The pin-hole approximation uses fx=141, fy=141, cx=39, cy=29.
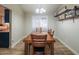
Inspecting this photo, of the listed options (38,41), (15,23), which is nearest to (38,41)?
(38,41)

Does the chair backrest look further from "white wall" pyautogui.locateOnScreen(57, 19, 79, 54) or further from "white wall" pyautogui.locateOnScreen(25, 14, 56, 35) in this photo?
"white wall" pyautogui.locateOnScreen(25, 14, 56, 35)

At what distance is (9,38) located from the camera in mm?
5527

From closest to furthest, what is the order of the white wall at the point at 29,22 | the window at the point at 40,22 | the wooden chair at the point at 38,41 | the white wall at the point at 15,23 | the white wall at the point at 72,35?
the wooden chair at the point at 38,41 → the white wall at the point at 72,35 → the white wall at the point at 15,23 → the white wall at the point at 29,22 → the window at the point at 40,22

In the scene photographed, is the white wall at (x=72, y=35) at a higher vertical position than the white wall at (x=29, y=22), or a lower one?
lower

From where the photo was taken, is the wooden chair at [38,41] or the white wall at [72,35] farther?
the white wall at [72,35]

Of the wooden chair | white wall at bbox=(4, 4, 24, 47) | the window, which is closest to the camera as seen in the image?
the wooden chair

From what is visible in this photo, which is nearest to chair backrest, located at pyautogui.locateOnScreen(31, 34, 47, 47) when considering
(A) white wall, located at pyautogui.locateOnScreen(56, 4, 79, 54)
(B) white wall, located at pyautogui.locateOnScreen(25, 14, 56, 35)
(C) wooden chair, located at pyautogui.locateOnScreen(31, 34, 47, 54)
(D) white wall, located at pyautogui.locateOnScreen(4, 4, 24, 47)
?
(C) wooden chair, located at pyautogui.locateOnScreen(31, 34, 47, 54)

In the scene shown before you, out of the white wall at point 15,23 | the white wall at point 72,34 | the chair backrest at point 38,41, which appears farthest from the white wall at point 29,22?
the chair backrest at point 38,41

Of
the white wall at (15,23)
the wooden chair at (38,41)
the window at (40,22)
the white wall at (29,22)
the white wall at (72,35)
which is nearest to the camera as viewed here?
the wooden chair at (38,41)

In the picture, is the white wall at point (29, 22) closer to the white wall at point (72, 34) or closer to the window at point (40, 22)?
the window at point (40, 22)

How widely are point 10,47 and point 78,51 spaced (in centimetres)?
267

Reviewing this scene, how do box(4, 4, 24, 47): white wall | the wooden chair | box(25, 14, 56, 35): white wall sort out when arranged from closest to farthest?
the wooden chair
box(4, 4, 24, 47): white wall
box(25, 14, 56, 35): white wall
